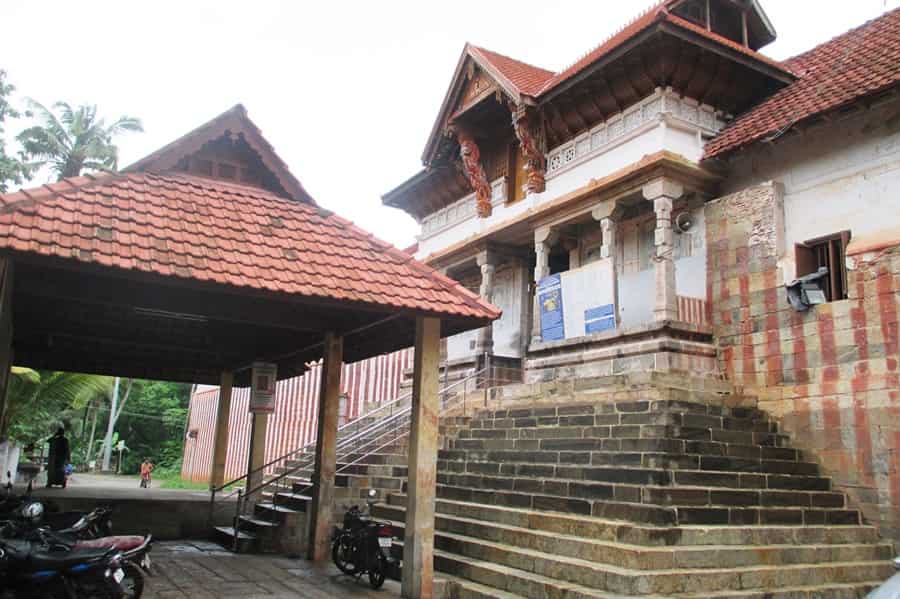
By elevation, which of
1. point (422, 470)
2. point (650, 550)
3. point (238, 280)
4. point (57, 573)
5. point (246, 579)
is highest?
point (238, 280)

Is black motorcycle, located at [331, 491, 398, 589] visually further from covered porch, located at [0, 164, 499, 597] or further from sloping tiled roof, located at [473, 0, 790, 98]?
sloping tiled roof, located at [473, 0, 790, 98]

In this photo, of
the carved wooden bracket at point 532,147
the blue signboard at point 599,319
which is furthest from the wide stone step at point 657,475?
the carved wooden bracket at point 532,147

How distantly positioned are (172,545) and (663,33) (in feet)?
37.0

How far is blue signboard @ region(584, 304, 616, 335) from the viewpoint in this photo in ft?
42.5

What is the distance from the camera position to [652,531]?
279 inches

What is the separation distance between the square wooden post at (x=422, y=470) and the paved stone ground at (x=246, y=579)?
458mm

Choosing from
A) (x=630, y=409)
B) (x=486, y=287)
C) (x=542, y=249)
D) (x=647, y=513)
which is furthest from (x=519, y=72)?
(x=647, y=513)

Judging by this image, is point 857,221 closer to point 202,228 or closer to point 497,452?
point 497,452

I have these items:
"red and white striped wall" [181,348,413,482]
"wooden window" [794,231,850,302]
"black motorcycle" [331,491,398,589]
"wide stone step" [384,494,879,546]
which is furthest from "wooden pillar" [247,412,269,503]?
"wooden window" [794,231,850,302]

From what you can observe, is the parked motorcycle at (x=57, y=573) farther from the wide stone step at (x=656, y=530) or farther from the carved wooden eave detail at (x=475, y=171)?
the carved wooden eave detail at (x=475, y=171)

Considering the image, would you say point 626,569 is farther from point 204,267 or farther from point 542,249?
point 542,249

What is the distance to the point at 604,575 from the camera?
261 inches

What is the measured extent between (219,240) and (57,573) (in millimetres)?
3077

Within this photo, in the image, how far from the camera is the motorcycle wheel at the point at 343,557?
8.24m
